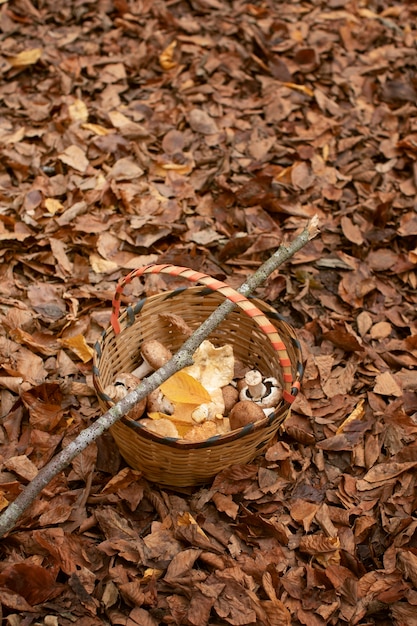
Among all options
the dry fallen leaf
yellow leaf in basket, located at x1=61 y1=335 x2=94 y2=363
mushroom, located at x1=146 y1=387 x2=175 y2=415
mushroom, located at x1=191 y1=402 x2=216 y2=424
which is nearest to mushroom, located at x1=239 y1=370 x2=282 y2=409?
mushroom, located at x1=191 y1=402 x2=216 y2=424

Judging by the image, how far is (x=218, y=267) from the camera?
118 inches

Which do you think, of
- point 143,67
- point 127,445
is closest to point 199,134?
point 143,67

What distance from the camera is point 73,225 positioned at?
300 cm

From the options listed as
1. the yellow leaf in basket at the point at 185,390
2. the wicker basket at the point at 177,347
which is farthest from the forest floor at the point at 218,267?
the yellow leaf in basket at the point at 185,390

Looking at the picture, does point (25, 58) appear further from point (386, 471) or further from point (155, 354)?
point (386, 471)

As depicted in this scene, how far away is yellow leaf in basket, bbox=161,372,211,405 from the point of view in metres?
2.29

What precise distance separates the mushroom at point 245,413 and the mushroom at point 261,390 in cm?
8

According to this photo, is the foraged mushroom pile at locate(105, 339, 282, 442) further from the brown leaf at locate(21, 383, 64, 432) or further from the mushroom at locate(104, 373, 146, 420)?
the brown leaf at locate(21, 383, 64, 432)

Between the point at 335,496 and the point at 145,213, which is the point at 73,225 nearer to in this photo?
the point at 145,213

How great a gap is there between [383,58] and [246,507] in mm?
2995

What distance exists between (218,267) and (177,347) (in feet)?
1.87

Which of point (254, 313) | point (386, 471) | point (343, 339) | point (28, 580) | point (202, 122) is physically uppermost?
point (254, 313)

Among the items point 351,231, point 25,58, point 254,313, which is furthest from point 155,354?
point 25,58

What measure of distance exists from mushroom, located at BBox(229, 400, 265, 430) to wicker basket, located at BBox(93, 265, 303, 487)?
65 millimetres
